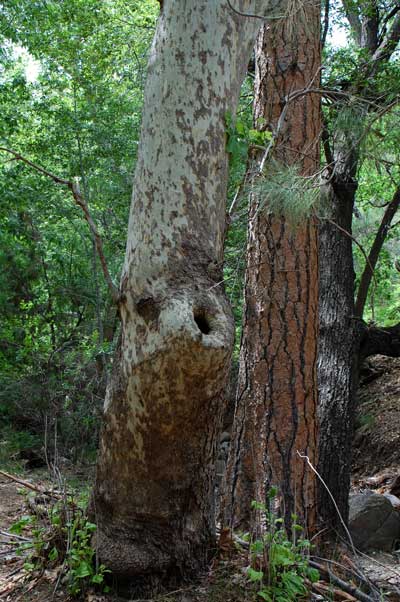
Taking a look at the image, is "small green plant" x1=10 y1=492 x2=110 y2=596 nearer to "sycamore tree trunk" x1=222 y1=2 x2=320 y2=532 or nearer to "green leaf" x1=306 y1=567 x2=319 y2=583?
"green leaf" x1=306 y1=567 x2=319 y2=583

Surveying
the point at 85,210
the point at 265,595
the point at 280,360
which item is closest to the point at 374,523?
the point at 280,360

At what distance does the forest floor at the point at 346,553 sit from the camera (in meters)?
2.91

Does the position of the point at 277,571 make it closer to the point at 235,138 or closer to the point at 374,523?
the point at 235,138

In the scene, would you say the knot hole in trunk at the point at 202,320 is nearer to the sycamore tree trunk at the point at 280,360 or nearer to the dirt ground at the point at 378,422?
the sycamore tree trunk at the point at 280,360

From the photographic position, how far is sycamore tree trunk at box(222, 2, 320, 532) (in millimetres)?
4234

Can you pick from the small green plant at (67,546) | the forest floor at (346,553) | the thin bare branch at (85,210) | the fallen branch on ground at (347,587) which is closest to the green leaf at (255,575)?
the forest floor at (346,553)

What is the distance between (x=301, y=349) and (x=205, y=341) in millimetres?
1990

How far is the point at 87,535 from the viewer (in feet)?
9.89

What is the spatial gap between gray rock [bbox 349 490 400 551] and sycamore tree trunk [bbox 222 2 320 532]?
2.64 metres

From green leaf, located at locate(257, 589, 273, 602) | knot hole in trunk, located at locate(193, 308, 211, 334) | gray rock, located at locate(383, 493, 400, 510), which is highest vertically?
knot hole in trunk, located at locate(193, 308, 211, 334)

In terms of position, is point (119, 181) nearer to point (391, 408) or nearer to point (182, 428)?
point (391, 408)

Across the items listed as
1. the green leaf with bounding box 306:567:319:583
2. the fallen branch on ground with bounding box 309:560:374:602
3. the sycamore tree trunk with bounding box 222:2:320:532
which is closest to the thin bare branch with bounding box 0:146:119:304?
the sycamore tree trunk with bounding box 222:2:320:532

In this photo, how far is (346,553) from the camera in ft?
15.3

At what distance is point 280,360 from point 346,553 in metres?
1.53
